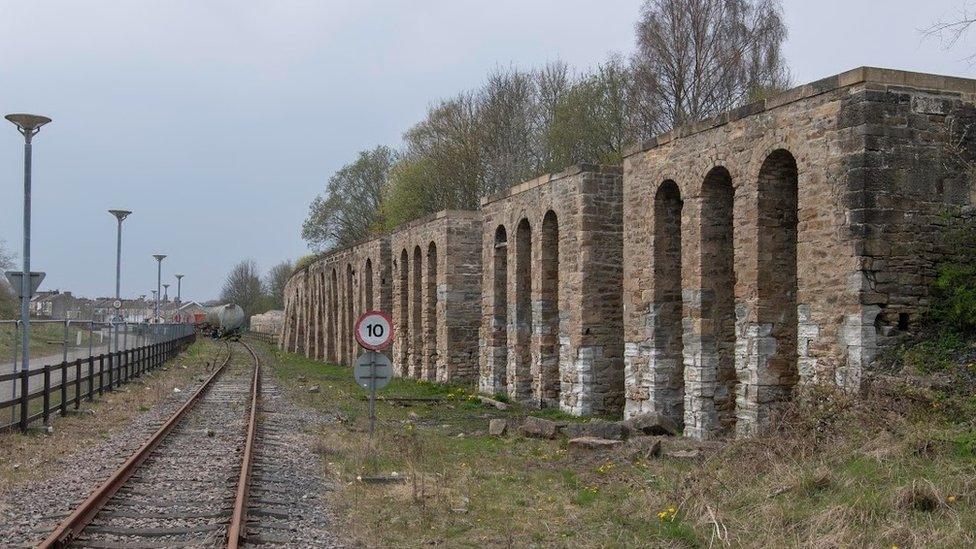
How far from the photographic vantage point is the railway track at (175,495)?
27.3 feet

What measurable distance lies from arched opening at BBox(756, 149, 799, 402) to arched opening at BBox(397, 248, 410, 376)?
19.8m

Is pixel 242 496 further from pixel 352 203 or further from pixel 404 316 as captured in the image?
pixel 352 203

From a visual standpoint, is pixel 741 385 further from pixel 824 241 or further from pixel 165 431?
pixel 165 431

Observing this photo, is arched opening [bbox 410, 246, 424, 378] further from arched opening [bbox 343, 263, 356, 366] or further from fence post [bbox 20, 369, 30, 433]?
fence post [bbox 20, 369, 30, 433]

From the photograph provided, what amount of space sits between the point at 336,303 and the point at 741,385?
3396cm

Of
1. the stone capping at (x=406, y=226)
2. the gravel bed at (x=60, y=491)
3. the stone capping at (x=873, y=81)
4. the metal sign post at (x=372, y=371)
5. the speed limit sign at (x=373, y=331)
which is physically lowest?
the gravel bed at (x=60, y=491)

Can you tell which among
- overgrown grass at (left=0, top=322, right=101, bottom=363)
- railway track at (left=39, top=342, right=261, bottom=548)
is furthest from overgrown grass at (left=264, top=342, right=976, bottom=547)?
overgrown grass at (left=0, top=322, right=101, bottom=363)

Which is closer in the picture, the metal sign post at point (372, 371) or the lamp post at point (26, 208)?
the metal sign post at point (372, 371)

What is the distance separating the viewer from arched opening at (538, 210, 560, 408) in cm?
2145

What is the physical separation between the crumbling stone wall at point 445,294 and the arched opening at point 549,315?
21.4 ft

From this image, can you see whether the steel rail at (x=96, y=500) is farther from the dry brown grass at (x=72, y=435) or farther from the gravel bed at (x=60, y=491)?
the dry brown grass at (x=72, y=435)

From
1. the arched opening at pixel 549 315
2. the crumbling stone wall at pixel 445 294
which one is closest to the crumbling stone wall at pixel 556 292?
the arched opening at pixel 549 315

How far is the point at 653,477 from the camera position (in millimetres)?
10867

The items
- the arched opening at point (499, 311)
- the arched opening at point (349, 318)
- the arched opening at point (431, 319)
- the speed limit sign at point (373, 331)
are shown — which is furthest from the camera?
the arched opening at point (349, 318)
